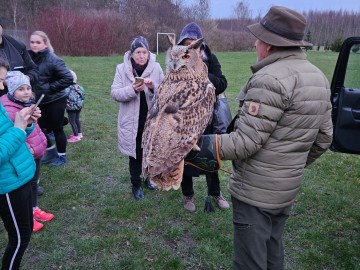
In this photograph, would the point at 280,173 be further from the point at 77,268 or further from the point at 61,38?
the point at 61,38

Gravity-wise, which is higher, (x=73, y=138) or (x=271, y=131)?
(x=271, y=131)

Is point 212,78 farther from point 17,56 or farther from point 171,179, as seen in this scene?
point 17,56

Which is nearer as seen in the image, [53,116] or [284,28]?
[284,28]

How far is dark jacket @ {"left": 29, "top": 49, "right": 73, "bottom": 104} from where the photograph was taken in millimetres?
5133

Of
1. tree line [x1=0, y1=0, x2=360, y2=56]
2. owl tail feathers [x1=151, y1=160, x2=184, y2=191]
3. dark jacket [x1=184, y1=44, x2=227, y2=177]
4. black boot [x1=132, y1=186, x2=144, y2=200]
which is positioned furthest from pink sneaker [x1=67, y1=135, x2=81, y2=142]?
tree line [x1=0, y1=0, x2=360, y2=56]

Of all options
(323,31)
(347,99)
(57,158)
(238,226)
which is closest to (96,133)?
(57,158)

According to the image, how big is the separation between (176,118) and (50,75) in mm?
3694

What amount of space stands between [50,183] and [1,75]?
2423 millimetres

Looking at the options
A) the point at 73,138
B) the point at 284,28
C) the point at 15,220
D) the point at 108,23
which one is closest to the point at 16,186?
the point at 15,220

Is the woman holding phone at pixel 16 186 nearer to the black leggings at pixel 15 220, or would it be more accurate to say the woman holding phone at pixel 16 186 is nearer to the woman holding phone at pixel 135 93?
the black leggings at pixel 15 220

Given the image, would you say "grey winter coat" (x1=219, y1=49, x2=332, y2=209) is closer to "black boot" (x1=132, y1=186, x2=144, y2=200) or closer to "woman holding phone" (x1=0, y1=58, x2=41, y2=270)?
"woman holding phone" (x1=0, y1=58, x2=41, y2=270)

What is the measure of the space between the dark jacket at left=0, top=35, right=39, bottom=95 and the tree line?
795 inches

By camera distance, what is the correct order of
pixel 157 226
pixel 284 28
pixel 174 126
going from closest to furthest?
pixel 284 28 < pixel 174 126 < pixel 157 226

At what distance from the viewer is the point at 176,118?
7.33ft
